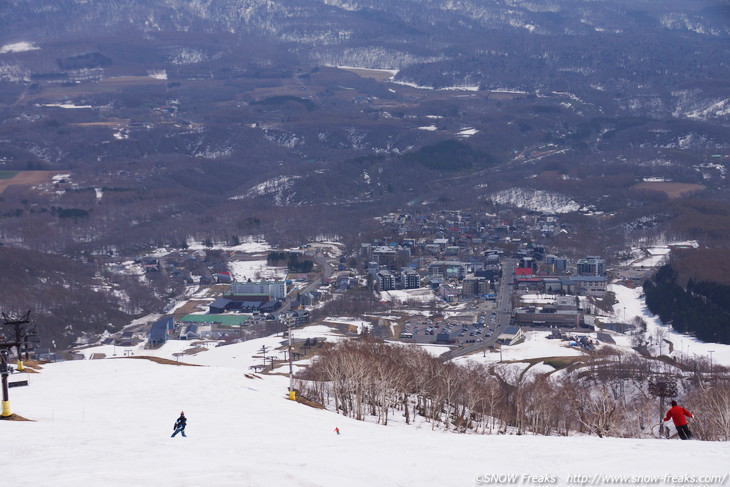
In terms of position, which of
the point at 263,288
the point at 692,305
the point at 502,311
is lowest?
the point at 502,311

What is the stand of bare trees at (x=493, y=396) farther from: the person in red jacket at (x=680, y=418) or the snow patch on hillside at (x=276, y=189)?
the snow patch on hillside at (x=276, y=189)

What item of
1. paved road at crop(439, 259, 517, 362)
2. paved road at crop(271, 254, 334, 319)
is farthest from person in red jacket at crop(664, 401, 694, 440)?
paved road at crop(271, 254, 334, 319)

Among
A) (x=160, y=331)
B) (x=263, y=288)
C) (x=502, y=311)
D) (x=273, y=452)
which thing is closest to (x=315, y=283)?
(x=263, y=288)

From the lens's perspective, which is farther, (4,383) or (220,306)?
(220,306)

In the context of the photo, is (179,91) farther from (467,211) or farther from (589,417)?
(589,417)

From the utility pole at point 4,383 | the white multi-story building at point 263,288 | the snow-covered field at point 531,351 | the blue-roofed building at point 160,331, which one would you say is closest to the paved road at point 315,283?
the white multi-story building at point 263,288

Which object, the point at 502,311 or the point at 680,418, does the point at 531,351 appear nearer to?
the point at 502,311

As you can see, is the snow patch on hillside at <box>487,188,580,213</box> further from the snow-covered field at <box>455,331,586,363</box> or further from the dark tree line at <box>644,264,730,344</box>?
the snow-covered field at <box>455,331,586,363</box>

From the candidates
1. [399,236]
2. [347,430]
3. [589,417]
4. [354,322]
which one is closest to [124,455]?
[347,430]
